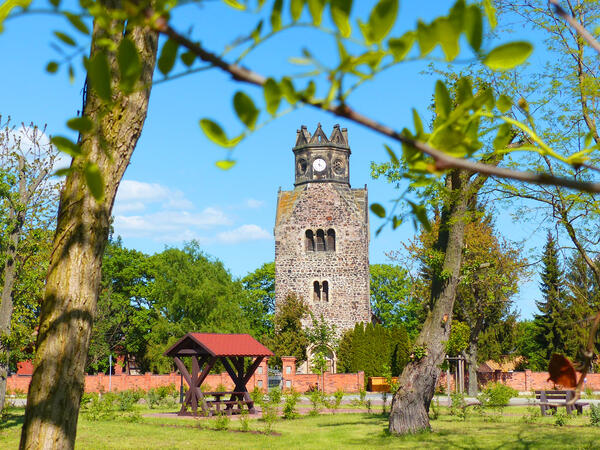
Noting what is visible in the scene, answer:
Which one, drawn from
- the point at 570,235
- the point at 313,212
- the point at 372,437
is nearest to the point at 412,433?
the point at 372,437

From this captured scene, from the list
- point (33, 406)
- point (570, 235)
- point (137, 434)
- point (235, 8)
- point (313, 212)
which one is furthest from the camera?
point (313, 212)

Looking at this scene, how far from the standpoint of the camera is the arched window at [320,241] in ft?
123

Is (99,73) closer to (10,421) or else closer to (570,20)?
(570,20)

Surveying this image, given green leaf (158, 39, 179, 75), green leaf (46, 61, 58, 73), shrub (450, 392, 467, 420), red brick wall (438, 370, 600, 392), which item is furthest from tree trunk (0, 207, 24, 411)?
red brick wall (438, 370, 600, 392)

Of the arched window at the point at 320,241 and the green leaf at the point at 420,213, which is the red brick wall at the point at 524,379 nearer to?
the arched window at the point at 320,241

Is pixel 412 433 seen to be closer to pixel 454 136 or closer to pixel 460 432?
pixel 460 432

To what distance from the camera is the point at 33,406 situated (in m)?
3.08

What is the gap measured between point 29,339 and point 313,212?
2394cm

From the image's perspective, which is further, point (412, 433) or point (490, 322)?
point (490, 322)

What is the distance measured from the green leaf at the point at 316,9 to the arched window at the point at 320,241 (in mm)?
36594

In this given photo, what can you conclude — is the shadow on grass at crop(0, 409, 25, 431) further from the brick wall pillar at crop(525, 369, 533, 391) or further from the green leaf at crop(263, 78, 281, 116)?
the brick wall pillar at crop(525, 369, 533, 391)

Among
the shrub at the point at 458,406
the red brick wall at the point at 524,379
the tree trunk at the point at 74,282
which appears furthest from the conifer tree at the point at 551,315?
the tree trunk at the point at 74,282

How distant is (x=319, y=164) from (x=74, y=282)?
116 feet

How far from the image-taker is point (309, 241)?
124 feet
